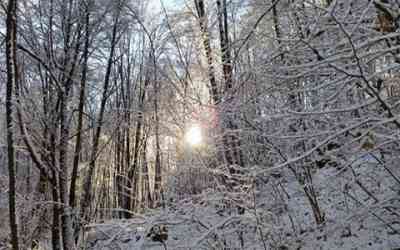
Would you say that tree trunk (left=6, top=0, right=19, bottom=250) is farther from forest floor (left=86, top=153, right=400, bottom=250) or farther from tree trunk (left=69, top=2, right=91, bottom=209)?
tree trunk (left=69, top=2, right=91, bottom=209)

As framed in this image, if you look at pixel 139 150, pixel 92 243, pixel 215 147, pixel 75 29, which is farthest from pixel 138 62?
pixel 215 147

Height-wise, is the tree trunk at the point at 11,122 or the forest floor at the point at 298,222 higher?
the tree trunk at the point at 11,122

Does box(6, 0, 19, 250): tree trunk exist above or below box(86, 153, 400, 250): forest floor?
above

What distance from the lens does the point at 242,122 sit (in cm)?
401

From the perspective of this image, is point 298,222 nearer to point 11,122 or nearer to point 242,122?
point 242,122

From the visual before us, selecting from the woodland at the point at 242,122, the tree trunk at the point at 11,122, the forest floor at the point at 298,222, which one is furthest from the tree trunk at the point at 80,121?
the tree trunk at the point at 11,122

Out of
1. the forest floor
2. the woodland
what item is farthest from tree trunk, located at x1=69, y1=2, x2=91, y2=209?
the forest floor

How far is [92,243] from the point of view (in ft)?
32.9

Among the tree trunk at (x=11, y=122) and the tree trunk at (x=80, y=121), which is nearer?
the tree trunk at (x=11, y=122)

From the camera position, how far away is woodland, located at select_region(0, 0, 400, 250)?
2396mm

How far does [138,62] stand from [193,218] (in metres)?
14.0

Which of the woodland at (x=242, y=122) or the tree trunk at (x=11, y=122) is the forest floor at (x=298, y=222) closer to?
the woodland at (x=242, y=122)

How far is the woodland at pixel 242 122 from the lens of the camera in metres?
2.40

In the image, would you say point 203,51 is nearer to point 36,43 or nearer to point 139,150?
point 36,43
